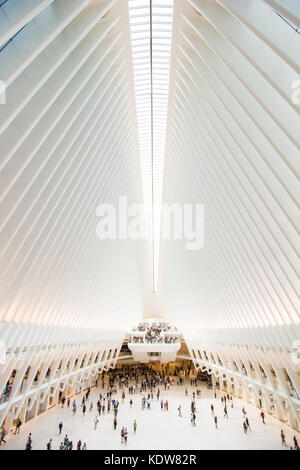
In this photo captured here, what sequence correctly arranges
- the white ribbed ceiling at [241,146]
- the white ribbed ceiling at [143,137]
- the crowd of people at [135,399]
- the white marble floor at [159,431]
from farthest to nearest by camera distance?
the crowd of people at [135,399]
the white marble floor at [159,431]
the white ribbed ceiling at [241,146]
the white ribbed ceiling at [143,137]

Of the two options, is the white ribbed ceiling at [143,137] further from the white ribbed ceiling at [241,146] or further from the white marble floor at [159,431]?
the white marble floor at [159,431]

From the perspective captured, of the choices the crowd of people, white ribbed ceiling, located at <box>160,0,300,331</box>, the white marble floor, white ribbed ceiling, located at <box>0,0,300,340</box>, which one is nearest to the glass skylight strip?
white ribbed ceiling, located at <box>0,0,300,340</box>

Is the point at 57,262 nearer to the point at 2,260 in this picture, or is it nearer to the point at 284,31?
the point at 2,260

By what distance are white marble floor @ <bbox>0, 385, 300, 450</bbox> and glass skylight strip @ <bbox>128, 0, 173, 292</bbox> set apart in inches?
602

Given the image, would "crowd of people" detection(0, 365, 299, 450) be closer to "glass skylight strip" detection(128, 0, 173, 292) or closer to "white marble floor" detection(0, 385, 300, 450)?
"white marble floor" detection(0, 385, 300, 450)

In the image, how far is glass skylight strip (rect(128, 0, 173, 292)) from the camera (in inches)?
331

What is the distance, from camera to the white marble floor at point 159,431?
12781 mm

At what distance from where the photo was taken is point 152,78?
11.4 m

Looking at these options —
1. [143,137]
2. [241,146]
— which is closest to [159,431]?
[241,146]

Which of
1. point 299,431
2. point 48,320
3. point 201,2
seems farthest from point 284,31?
point 299,431

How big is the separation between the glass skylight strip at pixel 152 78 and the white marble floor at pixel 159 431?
50.2 ft

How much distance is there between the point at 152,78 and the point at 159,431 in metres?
17.0

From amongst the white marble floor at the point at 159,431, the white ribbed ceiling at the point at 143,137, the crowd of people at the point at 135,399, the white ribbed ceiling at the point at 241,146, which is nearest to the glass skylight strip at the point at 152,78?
the white ribbed ceiling at the point at 143,137

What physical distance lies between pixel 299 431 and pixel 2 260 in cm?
1637
